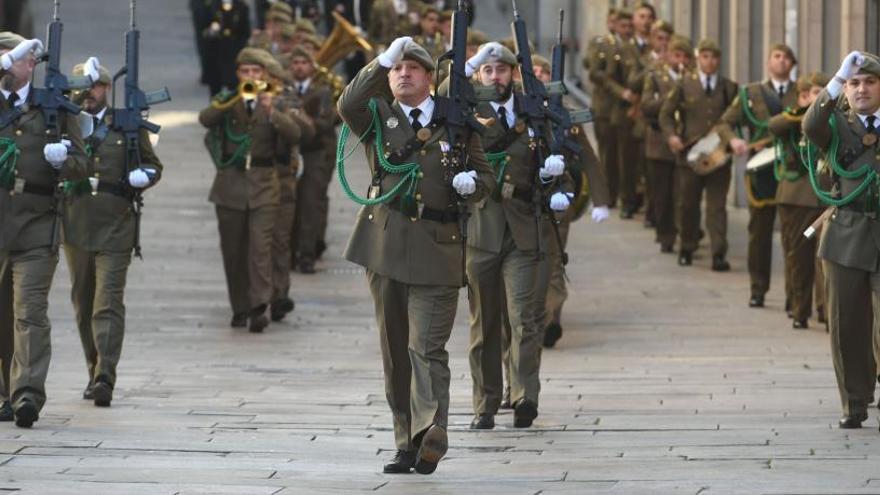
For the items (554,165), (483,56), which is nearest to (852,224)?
(554,165)

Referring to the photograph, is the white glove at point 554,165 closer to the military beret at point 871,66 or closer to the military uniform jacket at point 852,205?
the military uniform jacket at point 852,205

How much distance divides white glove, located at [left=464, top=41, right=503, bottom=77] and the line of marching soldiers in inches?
71.2

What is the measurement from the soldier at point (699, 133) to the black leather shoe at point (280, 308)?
4.30 m

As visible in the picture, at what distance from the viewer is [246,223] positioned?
18.9 metres

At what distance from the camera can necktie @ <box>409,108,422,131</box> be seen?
1155 centimetres

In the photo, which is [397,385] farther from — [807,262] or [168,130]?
[168,130]

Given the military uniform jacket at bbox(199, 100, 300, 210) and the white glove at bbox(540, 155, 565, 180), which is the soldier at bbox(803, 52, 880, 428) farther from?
the military uniform jacket at bbox(199, 100, 300, 210)

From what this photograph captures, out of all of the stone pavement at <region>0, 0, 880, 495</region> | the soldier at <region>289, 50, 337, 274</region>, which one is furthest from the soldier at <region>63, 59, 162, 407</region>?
the soldier at <region>289, 50, 337, 274</region>

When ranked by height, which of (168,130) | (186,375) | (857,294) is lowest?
(168,130)

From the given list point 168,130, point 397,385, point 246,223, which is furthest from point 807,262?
point 168,130

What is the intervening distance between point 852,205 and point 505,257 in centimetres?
201

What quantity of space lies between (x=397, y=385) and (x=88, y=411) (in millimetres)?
3034

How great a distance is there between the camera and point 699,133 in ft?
72.0

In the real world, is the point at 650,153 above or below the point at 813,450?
below
